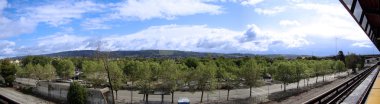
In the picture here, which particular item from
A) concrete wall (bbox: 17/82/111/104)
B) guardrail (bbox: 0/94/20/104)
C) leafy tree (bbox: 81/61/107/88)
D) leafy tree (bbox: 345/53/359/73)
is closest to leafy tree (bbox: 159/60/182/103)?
concrete wall (bbox: 17/82/111/104)

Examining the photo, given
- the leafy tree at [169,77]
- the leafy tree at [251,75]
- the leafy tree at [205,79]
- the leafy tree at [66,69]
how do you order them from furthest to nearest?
the leafy tree at [66,69]
the leafy tree at [251,75]
the leafy tree at [169,77]
the leafy tree at [205,79]

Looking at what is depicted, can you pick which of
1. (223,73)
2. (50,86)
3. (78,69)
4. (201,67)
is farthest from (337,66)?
(78,69)

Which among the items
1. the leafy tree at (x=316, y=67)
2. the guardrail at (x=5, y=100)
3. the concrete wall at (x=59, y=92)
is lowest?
the concrete wall at (x=59, y=92)

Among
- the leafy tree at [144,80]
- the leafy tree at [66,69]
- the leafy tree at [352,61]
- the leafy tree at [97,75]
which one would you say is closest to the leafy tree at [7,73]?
the leafy tree at [66,69]

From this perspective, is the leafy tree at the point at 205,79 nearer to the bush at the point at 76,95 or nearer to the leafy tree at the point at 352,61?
the bush at the point at 76,95

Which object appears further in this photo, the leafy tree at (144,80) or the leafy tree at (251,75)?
the leafy tree at (251,75)

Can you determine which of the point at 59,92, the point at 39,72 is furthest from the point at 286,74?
the point at 39,72

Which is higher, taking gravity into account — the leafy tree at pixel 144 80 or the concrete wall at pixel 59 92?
the leafy tree at pixel 144 80

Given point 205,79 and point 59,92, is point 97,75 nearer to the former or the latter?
point 59,92

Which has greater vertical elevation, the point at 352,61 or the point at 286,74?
the point at 352,61

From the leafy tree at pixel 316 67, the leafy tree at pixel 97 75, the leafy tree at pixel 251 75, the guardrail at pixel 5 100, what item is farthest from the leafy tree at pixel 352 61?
the guardrail at pixel 5 100

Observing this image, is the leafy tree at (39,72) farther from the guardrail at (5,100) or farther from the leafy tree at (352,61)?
the guardrail at (5,100)

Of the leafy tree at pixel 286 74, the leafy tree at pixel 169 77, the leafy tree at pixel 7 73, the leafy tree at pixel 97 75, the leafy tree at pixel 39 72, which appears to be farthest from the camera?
the leafy tree at pixel 39 72

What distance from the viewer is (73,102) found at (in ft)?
185
